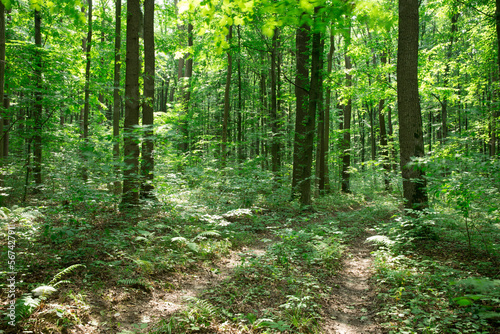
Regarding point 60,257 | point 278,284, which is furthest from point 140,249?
point 278,284

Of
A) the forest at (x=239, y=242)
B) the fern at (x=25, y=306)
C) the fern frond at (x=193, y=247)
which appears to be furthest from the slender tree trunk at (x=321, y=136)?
the fern at (x=25, y=306)

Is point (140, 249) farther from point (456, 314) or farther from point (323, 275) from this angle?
point (456, 314)

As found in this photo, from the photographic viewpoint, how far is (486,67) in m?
12.9

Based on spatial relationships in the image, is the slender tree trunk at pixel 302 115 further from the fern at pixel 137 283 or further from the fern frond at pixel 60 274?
the fern frond at pixel 60 274

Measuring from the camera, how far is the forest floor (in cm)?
327

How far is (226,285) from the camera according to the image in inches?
177

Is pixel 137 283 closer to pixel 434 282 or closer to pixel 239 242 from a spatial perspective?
pixel 239 242

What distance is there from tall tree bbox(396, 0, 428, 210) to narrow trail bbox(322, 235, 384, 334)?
1.96 metres

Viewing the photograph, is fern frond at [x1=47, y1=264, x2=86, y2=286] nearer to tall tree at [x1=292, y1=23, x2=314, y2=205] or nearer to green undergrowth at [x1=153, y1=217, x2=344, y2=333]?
green undergrowth at [x1=153, y1=217, x2=344, y2=333]

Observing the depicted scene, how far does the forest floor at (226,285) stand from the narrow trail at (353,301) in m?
0.02

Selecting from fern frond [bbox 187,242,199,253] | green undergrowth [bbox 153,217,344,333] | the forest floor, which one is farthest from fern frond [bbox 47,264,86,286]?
fern frond [bbox 187,242,199,253]

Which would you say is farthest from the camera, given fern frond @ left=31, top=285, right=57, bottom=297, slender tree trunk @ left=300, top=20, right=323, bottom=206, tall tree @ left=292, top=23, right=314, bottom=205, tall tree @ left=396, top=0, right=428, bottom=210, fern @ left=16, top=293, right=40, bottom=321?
tall tree @ left=292, top=23, right=314, bottom=205

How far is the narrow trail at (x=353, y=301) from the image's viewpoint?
11.8 feet

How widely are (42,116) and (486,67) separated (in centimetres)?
1898
